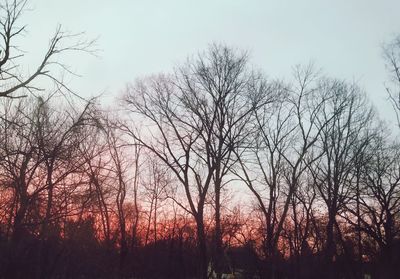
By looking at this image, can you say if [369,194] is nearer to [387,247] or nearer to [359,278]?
[387,247]

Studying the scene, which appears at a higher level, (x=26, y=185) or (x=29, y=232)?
(x=26, y=185)

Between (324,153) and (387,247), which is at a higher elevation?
(324,153)

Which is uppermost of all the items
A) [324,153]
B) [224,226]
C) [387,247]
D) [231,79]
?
[231,79]

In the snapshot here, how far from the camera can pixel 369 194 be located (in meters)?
30.0

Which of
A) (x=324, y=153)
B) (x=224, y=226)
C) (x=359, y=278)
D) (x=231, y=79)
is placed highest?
(x=231, y=79)

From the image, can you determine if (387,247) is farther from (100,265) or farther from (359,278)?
(100,265)

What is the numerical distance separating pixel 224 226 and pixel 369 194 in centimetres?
1172

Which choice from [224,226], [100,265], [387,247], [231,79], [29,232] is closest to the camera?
[29,232]

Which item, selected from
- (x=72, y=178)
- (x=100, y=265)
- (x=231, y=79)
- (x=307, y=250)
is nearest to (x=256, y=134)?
(x=231, y=79)

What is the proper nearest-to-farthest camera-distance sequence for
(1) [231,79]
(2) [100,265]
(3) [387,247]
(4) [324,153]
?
(2) [100,265]
(1) [231,79]
(3) [387,247]
(4) [324,153]

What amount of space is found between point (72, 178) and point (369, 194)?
2199 cm

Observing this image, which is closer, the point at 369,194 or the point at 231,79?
the point at 231,79

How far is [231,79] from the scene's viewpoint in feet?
81.9

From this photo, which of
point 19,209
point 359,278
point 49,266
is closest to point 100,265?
point 49,266
